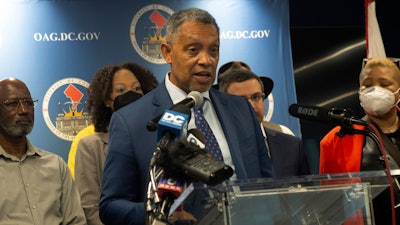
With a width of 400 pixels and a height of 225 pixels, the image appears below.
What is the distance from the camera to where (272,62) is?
6410 mm

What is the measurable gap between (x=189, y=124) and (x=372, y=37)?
4285 millimetres

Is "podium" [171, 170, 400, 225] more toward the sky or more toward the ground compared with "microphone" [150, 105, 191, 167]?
more toward the ground

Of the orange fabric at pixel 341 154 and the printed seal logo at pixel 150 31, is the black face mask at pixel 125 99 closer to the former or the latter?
the orange fabric at pixel 341 154

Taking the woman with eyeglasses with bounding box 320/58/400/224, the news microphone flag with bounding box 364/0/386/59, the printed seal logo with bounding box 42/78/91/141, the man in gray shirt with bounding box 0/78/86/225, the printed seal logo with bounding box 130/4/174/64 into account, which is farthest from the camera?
the news microphone flag with bounding box 364/0/386/59

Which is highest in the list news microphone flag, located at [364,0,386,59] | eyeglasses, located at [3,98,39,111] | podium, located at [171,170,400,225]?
news microphone flag, located at [364,0,386,59]

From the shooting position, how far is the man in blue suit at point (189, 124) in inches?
114

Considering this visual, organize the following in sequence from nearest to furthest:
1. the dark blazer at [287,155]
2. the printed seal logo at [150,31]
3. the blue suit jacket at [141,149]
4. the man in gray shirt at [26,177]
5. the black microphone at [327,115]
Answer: the black microphone at [327,115], the blue suit jacket at [141,149], the man in gray shirt at [26,177], the dark blazer at [287,155], the printed seal logo at [150,31]

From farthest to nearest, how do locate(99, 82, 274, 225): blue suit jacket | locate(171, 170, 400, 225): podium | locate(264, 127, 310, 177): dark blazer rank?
1. locate(264, 127, 310, 177): dark blazer
2. locate(99, 82, 274, 225): blue suit jacket
3. locate(171, 170, 400, 225): podium

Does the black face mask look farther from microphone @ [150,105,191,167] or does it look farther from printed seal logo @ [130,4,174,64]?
microphone @ [150,105,191,167]

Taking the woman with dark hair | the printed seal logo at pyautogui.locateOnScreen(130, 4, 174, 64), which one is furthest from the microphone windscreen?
the printed seal logo at pyautogui.locateOnScreen(130, 4, 174, 64)

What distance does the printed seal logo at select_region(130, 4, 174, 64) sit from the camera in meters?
6.26

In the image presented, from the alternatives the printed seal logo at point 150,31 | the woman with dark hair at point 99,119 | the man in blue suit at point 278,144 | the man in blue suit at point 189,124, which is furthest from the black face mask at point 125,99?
the printed seal logo at point 150,31

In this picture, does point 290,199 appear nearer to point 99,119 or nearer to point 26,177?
point 26,177

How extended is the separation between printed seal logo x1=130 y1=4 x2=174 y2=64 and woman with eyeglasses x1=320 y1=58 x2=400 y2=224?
8.26 feet
